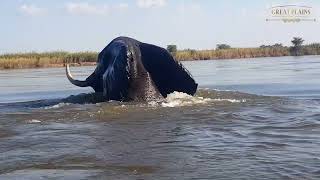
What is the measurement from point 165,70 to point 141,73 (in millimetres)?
428

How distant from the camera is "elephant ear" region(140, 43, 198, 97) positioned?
980 cm

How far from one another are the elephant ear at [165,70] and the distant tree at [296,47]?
189 feet

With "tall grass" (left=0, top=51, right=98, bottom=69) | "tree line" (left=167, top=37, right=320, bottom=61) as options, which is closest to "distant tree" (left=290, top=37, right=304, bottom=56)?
"tree line" (left=167, top=37, right=320, bottom=61)

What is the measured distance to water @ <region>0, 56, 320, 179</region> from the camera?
4.82 meters

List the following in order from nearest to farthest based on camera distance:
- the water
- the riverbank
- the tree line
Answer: the water
the riverbank
the tree line

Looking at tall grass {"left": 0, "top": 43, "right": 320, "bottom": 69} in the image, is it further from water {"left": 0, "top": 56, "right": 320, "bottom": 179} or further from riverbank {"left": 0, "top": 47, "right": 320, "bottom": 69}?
water {"left": 0, "top": 56, "right": 320, "bottom": 179}

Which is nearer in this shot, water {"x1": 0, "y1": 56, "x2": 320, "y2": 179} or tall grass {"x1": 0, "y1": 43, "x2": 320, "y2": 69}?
water {"x1": 0, "y1": 56, "x2": 320, "y2": 179}

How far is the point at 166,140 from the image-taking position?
6.32m

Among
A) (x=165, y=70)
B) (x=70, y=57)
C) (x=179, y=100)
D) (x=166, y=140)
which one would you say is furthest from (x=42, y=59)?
(x=166, y=140)

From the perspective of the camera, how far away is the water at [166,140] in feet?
15.8

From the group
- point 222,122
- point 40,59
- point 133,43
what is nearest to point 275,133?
point 222,122

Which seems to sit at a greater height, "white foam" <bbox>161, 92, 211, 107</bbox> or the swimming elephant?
the swimming elephant

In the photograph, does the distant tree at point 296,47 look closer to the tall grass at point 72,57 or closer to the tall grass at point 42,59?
the tall grass at point 72,57

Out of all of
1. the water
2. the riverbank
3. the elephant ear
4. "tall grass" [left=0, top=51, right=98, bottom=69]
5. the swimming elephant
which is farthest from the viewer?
the riverbank
